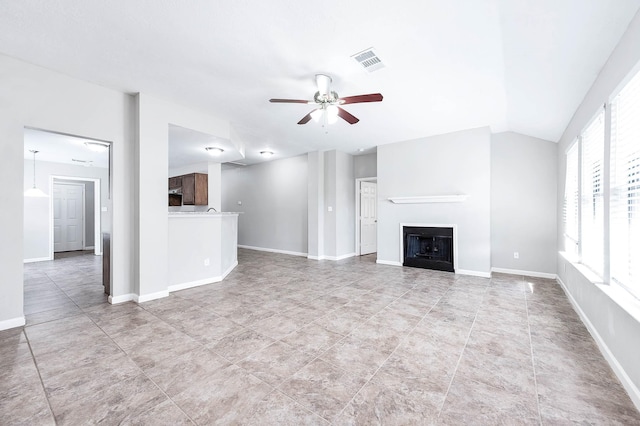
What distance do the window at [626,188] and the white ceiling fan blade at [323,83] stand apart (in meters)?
2.45

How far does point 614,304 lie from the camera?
201 centimetres

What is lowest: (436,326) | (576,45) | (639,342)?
(436,326)

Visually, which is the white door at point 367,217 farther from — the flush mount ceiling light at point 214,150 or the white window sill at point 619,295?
the white window sill at point 619,295

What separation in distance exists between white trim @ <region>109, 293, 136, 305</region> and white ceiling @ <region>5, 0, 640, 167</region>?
2694mm

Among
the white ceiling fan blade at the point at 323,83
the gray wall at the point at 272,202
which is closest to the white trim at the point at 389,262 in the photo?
the gray wall at the point at 272,202

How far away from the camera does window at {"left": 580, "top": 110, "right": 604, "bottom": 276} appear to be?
2.61 meters

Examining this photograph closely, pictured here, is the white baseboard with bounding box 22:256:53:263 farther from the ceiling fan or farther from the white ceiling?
the ceiling fan

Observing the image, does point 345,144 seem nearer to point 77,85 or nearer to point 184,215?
point 184,215

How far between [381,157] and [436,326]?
13.2 ft

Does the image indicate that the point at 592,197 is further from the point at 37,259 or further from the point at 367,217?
the point at 37,259

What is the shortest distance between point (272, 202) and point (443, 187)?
188 inches

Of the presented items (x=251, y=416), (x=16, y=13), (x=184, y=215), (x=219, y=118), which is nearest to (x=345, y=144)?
(x=219, y=118)

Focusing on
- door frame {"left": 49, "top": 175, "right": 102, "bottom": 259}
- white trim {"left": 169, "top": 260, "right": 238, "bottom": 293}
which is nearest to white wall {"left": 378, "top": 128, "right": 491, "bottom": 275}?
white trim {"left": 169, "top": 260, "right": 238, "bottom": 293}

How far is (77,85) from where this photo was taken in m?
3.17
